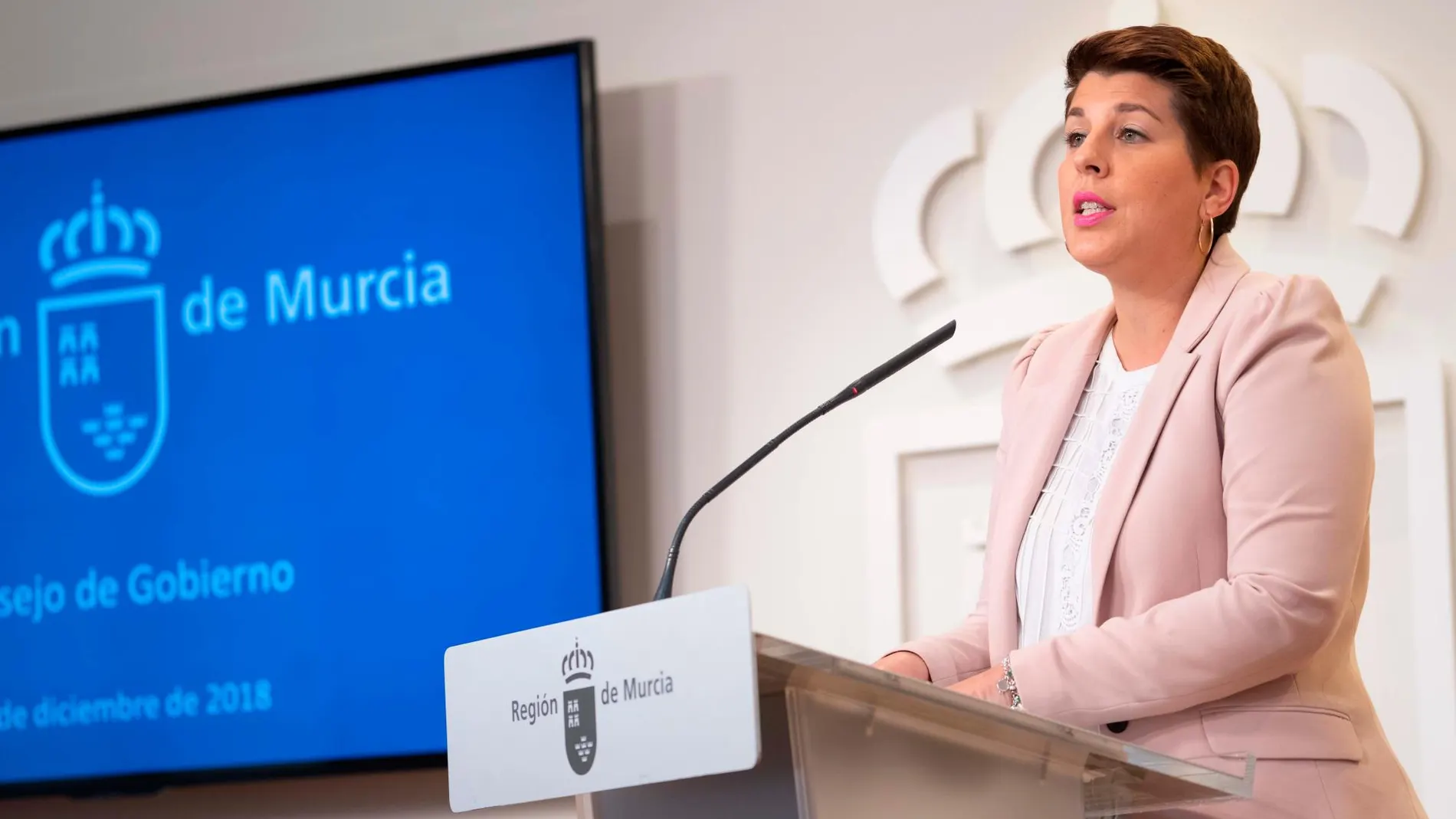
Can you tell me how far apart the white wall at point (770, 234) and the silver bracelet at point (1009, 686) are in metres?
1.55

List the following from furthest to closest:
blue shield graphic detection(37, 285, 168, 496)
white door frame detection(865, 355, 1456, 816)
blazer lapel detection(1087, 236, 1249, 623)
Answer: blue shield graphic detection(37, 285, 168, 496) < white door frame detection(865, 355, 1456, 816) < blazer lapel detection(1087, 236, 1249, 623)

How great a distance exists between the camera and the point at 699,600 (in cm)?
109

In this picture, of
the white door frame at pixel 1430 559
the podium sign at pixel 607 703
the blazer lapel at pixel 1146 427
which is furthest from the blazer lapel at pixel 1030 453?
the white door frame at pixel 1430 559

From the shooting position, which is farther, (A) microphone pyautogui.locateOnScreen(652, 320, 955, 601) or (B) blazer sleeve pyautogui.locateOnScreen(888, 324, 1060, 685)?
(B) blazer sleeve pyautogui.locateOnScreen(888, 324, 1060, 685)

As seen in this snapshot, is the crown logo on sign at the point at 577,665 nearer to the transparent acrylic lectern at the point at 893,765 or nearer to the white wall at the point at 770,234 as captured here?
the transparent acrylic lectern at the point at 893,765

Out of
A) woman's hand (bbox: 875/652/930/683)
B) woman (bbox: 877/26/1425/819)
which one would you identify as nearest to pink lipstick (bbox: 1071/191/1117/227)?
woman (bbox: 877/26/1425/819)

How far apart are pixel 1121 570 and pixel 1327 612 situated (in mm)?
206

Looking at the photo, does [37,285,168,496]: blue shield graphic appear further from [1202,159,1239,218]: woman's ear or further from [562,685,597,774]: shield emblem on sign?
[562,685,597,774]: shield emblem on sign

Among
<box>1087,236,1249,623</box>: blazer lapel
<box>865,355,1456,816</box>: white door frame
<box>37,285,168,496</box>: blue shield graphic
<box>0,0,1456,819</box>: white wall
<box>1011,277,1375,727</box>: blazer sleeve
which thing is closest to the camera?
<box>1011,277,1375,727</box>: blazer sleeve

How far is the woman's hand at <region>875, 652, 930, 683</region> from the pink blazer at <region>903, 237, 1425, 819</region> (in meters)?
0.22

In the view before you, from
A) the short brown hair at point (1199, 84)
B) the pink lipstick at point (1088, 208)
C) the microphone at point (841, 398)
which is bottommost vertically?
the microphone at point (841, 398)

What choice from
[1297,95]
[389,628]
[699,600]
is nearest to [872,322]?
[1297,95]

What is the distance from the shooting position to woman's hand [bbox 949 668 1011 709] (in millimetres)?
A: 1514

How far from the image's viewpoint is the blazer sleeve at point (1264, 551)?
4.86ft
